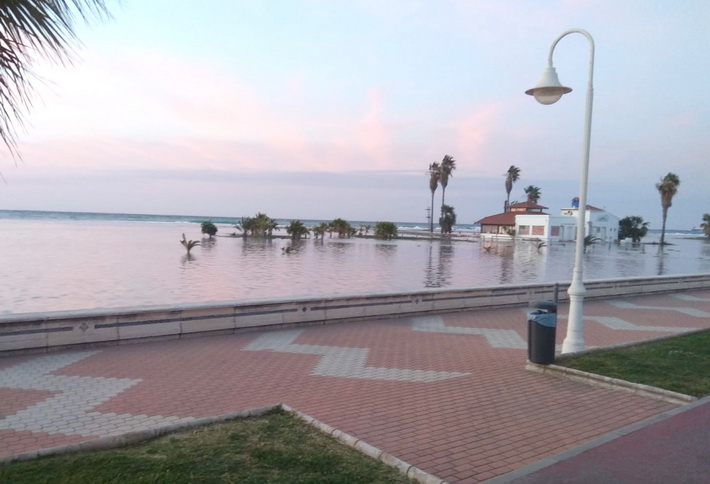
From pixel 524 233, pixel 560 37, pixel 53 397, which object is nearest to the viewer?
pixel 53 397

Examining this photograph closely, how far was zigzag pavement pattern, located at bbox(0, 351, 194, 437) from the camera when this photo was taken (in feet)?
16.9

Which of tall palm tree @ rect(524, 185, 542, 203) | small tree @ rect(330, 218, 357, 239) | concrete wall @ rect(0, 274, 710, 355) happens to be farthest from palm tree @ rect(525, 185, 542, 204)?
concrete wall @ rect(0, 274, 710, 355)

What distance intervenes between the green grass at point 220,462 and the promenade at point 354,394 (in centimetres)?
44

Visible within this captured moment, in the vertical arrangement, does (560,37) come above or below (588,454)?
above

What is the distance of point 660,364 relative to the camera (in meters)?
7.75

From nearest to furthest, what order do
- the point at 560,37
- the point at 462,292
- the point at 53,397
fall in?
1. the point at 53,397
2. the point at 560,37
3. the point at 462,292

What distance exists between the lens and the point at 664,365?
7.68m

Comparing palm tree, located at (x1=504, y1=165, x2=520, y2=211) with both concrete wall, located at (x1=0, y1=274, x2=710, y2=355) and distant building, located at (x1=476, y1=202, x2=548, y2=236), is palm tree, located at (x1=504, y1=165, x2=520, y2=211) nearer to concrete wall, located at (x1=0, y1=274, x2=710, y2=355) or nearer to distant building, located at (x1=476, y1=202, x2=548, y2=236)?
distant building, located at (x1=476, y1=202, x2=548, y2=236)

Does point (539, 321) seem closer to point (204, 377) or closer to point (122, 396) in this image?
point (204, 377)

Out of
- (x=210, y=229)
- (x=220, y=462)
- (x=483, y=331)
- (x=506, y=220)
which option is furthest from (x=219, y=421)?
(x=506, y=220)

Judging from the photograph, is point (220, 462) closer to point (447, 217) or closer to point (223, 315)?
point (223, 315)

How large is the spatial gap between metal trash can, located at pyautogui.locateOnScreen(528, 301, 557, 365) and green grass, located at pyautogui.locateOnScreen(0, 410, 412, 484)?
3850 millimetres

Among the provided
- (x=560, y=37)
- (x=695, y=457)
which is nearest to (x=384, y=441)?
(x=695, y=457)

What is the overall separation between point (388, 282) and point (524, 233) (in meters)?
56.5
